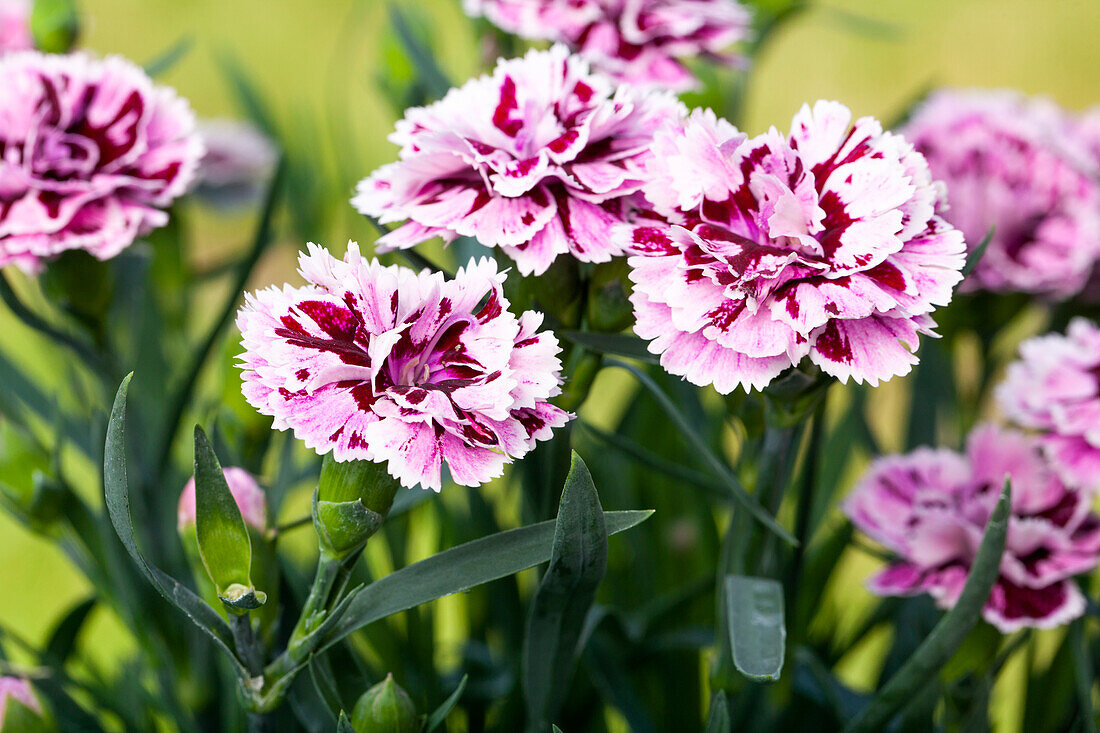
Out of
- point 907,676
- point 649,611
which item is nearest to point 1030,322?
point 649,611

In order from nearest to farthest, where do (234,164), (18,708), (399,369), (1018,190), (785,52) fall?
(399,369) < (18,708) < (1018,190) < (234,164) < (785,52)

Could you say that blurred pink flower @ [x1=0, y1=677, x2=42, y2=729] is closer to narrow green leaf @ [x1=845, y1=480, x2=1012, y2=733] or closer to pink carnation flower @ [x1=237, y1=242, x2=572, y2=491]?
pink carnation flower @ [x1=237, y1=242, x2=572, y2=491]

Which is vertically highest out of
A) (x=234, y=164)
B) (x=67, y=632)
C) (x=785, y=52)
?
(x=234, y=164)

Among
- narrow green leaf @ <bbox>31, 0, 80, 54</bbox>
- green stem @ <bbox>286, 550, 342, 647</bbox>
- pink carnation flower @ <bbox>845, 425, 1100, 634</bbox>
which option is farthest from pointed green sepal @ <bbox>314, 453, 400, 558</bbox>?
narrow green leaf @ <bbox>31, 0, 80, 54</bbox>

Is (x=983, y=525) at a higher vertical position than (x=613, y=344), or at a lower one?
lower

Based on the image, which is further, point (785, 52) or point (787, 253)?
point (785, 52)

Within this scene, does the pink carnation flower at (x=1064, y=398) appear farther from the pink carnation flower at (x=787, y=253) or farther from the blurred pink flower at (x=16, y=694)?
the blurred pink flower at (x=16, y=694)

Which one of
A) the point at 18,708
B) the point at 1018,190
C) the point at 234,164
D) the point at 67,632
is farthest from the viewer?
the point at 234,164

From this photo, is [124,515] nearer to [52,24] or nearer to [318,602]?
[318,602]

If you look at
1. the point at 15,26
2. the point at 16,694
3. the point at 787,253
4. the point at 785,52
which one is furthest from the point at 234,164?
the point at 785,52
